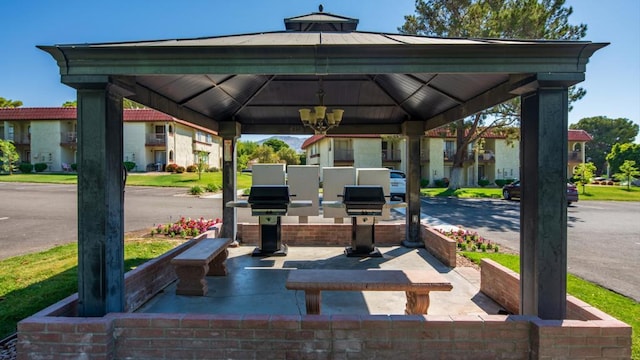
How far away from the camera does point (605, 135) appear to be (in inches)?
2291

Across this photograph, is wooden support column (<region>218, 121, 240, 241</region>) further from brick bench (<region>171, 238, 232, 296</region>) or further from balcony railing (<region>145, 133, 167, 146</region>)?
balcony railing (<region>145, 133, 167, 146</region>)

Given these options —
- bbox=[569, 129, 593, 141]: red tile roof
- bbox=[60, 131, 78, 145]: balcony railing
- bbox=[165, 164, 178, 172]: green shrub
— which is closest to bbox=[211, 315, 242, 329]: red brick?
bbox=[165, 164, 178, 172]: green shrub

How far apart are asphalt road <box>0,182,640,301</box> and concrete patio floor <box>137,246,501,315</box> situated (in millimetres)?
2260

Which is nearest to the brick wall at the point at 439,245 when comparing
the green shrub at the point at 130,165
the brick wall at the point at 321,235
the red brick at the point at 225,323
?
the brick wall at the point at 321,235

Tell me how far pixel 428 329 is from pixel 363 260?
326cm

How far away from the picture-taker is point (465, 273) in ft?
17.4

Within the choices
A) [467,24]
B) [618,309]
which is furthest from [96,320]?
[467,24]

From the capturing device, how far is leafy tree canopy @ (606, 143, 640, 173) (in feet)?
133

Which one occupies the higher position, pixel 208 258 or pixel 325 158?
pixel 325 158

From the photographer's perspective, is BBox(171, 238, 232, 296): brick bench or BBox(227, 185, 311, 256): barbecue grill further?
BBox(227, 185, 311, 256): barbecue grill

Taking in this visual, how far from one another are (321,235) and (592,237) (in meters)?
7.30

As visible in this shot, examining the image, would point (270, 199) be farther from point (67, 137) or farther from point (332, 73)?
point (67, 137)

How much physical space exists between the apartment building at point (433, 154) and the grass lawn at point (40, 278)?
66.3 ft

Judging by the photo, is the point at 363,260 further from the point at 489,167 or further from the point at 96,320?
the point at 489,167
